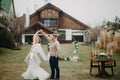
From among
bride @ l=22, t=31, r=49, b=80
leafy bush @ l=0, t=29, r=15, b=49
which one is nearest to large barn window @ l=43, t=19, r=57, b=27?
leafy bush @ l=0, t=29, r=15, b=49

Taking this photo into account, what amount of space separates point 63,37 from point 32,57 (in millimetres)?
47951

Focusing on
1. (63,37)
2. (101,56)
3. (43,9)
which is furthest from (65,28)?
(101,56)

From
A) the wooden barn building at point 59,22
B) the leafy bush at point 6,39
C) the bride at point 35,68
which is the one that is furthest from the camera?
the wooden barn building at point 59,22

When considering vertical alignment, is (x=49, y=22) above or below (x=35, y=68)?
above

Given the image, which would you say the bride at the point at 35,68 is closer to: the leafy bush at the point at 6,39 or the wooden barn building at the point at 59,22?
the leafy bush at the point at 6,39

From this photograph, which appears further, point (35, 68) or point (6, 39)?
point (6, 39)

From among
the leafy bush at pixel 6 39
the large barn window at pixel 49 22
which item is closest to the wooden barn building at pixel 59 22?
the large barn window at pixel 49 22

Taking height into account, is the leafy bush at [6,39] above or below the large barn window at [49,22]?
below

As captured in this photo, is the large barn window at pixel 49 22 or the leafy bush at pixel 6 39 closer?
the leafy bush at pixel 6 39

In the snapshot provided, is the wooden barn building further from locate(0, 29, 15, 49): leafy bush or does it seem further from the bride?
the bride

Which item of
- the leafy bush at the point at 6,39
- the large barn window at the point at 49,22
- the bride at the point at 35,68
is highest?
the large barn window at the point at 49,22

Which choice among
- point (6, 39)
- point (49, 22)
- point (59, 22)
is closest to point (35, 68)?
point (6, 39)

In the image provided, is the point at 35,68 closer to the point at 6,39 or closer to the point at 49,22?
the point at 6,39

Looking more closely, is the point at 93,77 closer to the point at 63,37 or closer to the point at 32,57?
the point at 32,57
